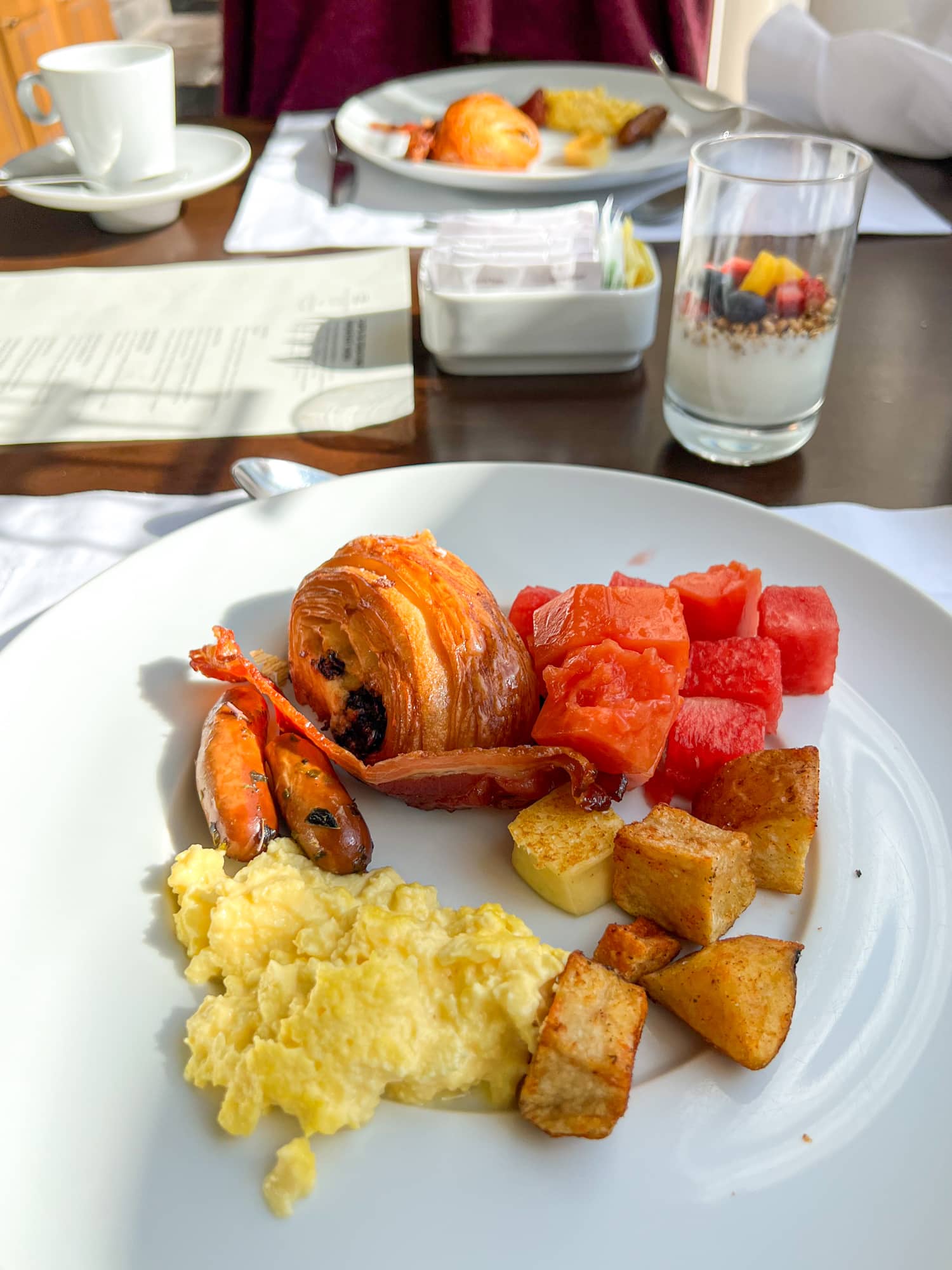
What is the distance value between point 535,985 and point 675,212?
1.87m

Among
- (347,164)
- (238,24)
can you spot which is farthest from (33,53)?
(347,164)

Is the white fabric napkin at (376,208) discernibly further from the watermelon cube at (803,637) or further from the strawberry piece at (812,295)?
the watermelon cube at (803,637)

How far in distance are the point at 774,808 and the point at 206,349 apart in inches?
53.3

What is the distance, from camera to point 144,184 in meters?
2.11

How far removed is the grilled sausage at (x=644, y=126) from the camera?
90.2 inches

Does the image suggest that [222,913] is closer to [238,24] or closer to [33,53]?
[238,24]

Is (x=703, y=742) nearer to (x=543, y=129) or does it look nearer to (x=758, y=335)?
(x=758, y=335)

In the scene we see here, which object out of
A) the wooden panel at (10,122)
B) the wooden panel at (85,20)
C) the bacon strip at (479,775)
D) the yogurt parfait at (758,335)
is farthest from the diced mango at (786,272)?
the wooden panel at (85,20)

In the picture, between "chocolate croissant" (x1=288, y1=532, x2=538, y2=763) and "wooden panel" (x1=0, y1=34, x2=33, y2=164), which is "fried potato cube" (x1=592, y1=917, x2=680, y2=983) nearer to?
"chocolate croissant" (x1=288, y1=532, x2=538, y2=763)

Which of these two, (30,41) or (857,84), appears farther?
(30,41)

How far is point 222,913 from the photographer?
0.79 m

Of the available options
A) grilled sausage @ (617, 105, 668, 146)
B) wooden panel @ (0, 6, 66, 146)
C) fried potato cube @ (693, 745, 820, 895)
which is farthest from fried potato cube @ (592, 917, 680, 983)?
wooden panel @ (0, 6, 66, 146)

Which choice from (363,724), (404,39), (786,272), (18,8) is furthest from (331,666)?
(18,8)

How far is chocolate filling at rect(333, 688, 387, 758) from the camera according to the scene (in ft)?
3.27
